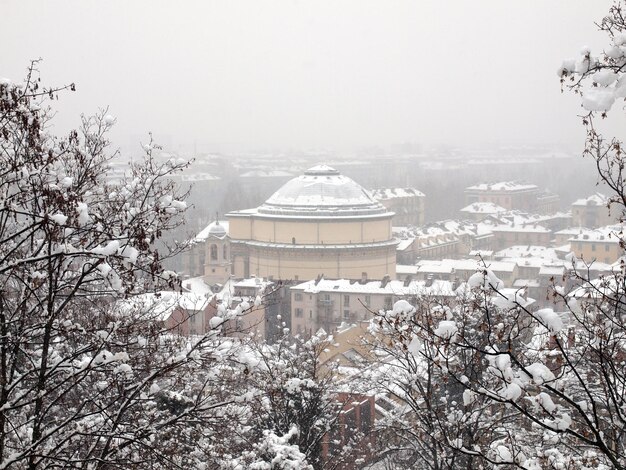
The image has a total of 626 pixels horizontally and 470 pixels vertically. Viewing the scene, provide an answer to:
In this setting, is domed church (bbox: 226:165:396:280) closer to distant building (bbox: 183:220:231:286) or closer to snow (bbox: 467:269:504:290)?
distant building (bbox: 183:220:231:286)

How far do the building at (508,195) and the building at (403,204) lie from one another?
13.7 meters

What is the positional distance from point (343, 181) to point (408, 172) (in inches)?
4548

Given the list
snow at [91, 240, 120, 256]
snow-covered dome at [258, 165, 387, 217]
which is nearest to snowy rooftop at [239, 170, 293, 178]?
snow-covered dome at [258, 165, 387, 217]

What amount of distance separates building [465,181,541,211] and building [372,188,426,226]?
45.1 ft

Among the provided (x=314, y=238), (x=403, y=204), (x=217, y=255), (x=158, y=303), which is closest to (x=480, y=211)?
(x=403, y=204)

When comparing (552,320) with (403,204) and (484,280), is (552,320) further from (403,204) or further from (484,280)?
(403,204)

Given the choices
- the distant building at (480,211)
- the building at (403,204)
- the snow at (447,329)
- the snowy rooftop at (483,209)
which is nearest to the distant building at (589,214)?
the distant building at (480,211)

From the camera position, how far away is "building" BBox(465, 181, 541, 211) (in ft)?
320

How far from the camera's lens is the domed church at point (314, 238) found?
147 ft

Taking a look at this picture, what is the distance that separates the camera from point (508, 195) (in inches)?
3836

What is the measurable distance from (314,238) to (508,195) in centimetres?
5664

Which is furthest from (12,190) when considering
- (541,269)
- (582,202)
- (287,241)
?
(582,202)

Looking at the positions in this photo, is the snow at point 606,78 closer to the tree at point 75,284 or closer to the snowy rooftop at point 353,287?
the tree at point 75,284

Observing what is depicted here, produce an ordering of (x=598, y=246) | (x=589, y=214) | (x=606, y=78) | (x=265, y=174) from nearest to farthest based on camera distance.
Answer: (x=606, y=78), (x=598, y=246), (x=589, y=214), (x=265, y=174)
